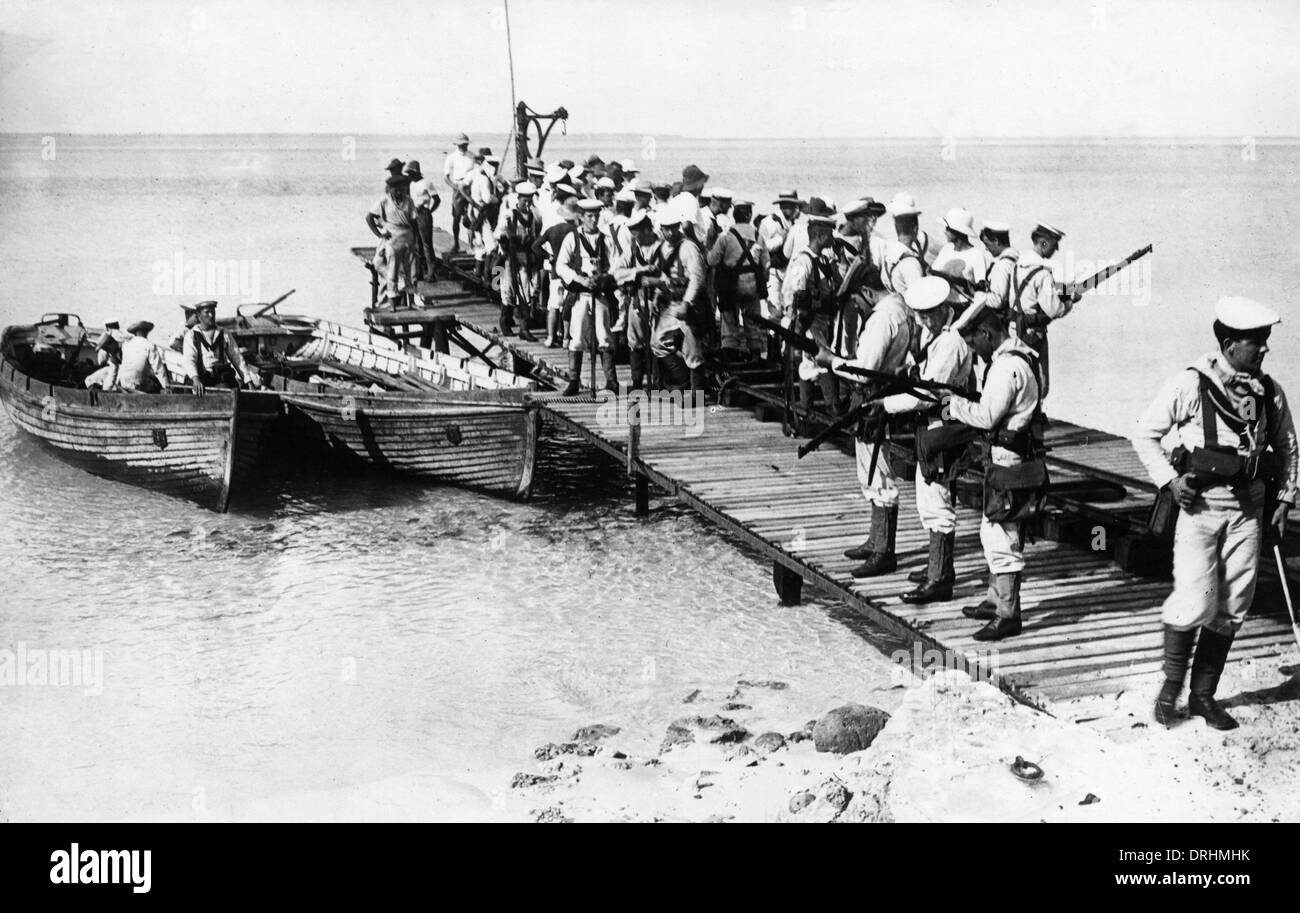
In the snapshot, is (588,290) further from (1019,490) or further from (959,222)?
(1019,490)

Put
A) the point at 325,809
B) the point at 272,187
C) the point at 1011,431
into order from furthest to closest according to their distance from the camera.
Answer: the point at 272,187 → the point at 325,809 → the point at 1011,431

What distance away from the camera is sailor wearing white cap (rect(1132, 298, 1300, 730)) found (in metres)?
5.92

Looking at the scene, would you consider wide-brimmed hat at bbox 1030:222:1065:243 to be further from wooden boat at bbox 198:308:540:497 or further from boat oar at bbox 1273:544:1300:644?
wooden boat at bbox 198:308:540:497

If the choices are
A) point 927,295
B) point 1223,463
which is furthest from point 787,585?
point 1223,463

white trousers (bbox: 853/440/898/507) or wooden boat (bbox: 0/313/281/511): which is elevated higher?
white trousers (bbox: 853/440/898/507)

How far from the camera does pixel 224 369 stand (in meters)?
14.7

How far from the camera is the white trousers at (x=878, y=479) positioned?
8.34m

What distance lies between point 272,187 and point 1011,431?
2435 inches

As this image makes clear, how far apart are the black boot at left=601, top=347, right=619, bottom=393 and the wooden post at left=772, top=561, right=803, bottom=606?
3657mm

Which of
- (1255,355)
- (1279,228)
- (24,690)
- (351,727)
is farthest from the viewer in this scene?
(1279,228)

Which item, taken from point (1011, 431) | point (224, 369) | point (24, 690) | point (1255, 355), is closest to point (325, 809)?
point (24, 690)

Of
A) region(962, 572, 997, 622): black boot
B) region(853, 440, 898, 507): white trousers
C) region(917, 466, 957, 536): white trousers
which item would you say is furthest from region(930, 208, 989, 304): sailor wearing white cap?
region(962, 572, 997, 622): black boot

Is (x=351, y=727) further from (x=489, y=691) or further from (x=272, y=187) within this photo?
(x=272, y=187)

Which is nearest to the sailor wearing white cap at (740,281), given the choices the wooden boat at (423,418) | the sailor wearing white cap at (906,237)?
the sailor wearing white cap at (906,237)
